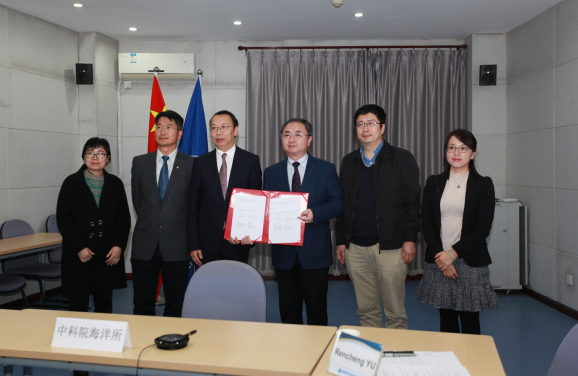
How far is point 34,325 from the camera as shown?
1.91 meters

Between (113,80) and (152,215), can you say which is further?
(113,80)

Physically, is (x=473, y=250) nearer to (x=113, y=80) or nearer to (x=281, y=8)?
(x=281, y=8)

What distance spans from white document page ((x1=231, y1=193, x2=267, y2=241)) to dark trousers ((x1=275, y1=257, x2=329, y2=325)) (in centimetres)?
36

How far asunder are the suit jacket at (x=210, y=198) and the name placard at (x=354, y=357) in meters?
1.56

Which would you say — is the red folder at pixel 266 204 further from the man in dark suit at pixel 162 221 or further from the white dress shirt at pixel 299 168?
the man in dark suit at pixel 162 221

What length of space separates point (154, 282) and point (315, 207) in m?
1.29

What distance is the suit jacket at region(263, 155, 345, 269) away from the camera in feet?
9.09

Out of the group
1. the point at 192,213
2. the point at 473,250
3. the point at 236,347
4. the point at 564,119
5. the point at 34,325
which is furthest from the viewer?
the point at 564,119

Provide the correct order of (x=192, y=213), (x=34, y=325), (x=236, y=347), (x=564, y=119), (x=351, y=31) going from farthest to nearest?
(x=351, y=31) → (x=564, y=119) → (x=192, y=213) → (x=34, y=325) → (x=236, y=347)

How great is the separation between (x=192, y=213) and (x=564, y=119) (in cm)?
387

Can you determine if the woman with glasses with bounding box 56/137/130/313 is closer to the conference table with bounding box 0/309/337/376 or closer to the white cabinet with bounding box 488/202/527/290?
A: the conference table with bounding box 0/309/337/376

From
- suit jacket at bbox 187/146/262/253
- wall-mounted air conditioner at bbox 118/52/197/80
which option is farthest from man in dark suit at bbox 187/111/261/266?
wall-mounted air conditioner at bbox 118/52/197/80

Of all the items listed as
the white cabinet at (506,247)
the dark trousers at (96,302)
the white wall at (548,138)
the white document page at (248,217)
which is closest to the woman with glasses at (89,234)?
the dark trousers at (96,302)

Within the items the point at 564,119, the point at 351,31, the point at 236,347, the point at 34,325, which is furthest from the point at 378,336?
the point at 351,31
